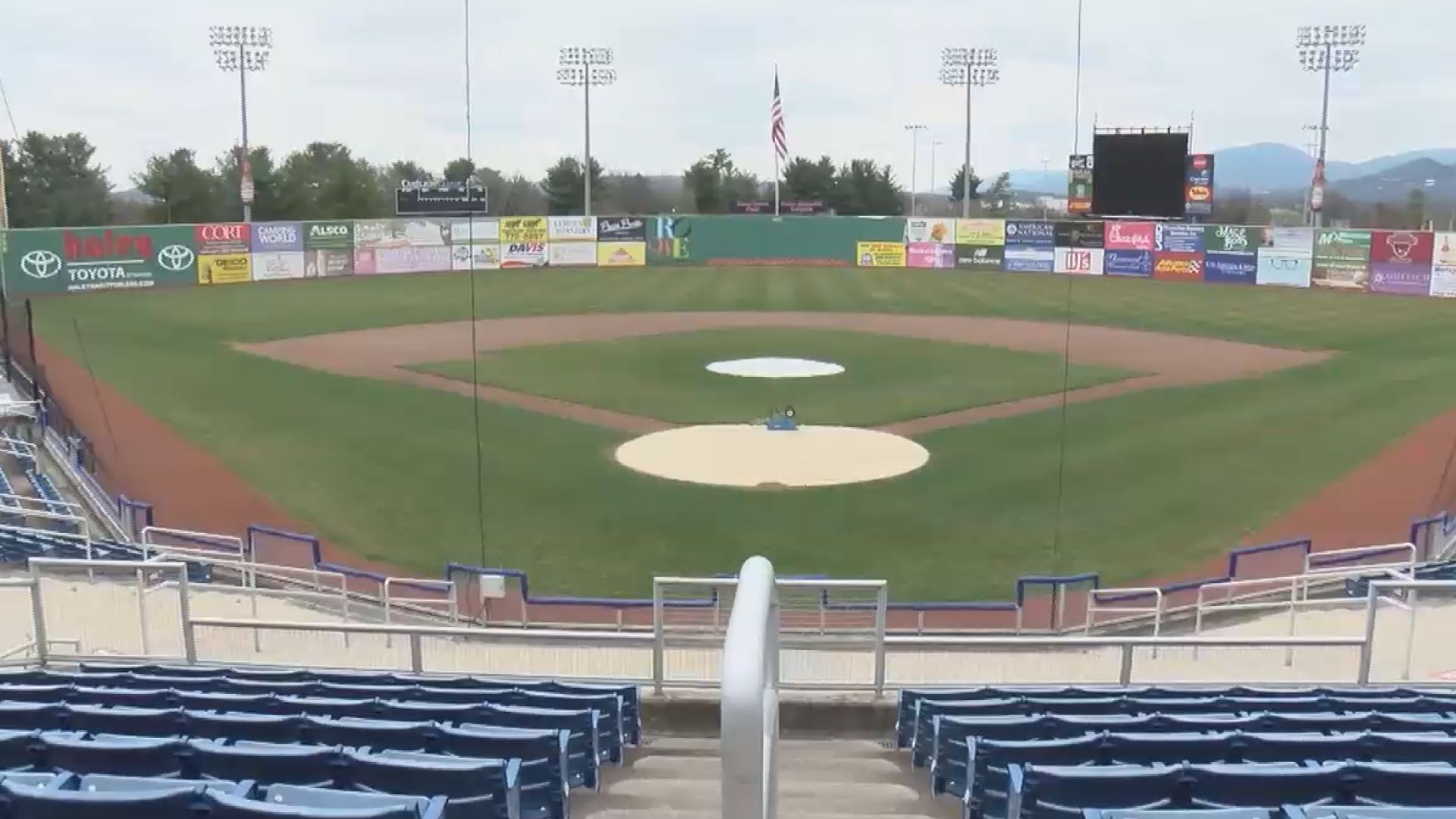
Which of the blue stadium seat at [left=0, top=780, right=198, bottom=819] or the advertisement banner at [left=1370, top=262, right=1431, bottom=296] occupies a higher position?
the advertisement banner at [left=1370, top=262, right=1431, bottom=296]

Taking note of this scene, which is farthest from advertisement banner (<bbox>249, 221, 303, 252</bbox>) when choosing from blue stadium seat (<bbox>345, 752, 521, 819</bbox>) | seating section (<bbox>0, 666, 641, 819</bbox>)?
blue stadium seat (<bbox>345, 752, 521, 819</bbox>)

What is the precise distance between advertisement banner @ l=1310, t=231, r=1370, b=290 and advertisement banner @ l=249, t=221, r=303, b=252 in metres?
43.2

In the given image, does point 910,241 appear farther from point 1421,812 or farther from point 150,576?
point 1421,812

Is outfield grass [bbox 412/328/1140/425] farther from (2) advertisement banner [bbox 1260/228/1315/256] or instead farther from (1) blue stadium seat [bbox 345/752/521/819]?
(2) advertisement banner [bbox 1260/228/1315/256]

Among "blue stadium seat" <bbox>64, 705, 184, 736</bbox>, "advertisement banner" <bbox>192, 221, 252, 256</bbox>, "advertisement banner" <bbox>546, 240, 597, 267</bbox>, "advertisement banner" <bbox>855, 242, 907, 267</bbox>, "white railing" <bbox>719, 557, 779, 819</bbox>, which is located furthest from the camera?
"advertisement banner" <bbox>855, 242, 907, 267</bbox>

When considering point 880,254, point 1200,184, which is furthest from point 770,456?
point 880,254

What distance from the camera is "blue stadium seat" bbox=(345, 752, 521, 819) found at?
4762mm

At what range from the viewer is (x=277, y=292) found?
49.1 meters

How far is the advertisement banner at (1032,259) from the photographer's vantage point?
54750mm

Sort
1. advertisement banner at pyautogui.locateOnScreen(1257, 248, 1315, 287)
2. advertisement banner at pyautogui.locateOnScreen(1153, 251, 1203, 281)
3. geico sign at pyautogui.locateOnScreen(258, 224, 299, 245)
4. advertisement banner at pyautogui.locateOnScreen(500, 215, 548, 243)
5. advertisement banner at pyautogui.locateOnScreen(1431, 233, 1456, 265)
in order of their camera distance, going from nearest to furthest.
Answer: advertisement banner at pyautogui.locateOnScreen(1431, 233, 1456, 265) → advertisement banner at pyautogui.locateOnScreen(1257, 248, 1315, 287) → geico sign at pyautogui.locateOnScreen(258, 224, 299, 245) → advertisement banner at pyautogui.locateOnScreen(1153, 251, 1203, 281) → advertisement banner at pyautogui.locateOnScreen(500, 215, 548, 243)

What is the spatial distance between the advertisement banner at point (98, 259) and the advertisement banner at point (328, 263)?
4842mm

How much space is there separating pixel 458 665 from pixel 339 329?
32.4m

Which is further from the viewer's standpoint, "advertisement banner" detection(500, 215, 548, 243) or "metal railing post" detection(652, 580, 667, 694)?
"advertisement banner" detection(500, 215, 548, 243)

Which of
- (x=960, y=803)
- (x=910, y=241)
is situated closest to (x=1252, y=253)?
(x=910, y=241)
